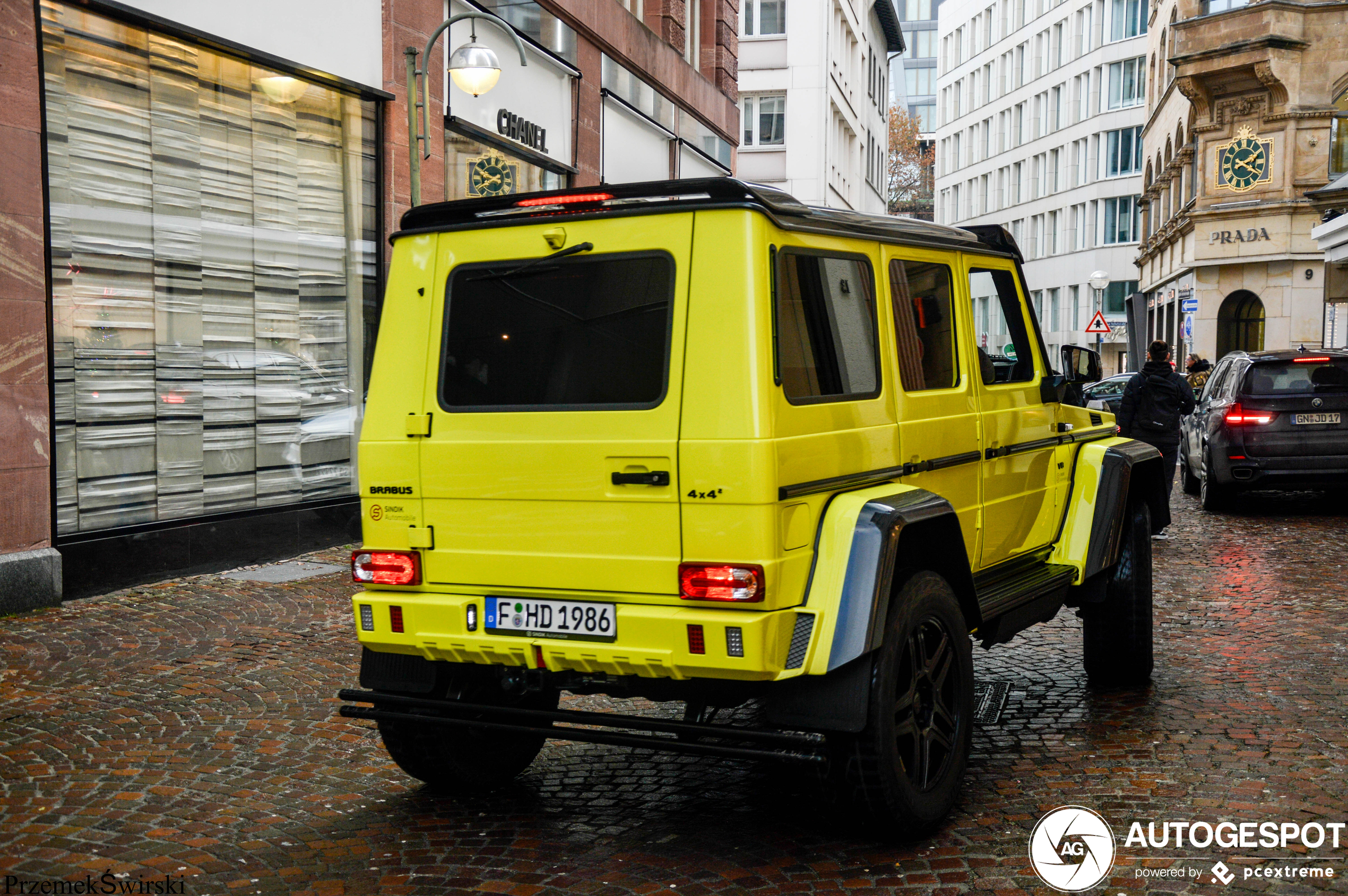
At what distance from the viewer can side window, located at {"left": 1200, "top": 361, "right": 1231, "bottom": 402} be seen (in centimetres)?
1557

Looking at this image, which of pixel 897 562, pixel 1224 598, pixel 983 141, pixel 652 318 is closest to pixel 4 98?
pixel 652 318

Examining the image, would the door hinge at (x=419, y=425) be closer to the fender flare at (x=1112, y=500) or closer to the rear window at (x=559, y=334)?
the rear window at (x=559, y=334)

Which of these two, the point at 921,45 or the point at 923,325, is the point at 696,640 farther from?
the point at 921,45

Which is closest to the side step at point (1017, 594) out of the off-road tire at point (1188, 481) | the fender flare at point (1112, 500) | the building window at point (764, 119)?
the fender flare at point (1112, 500)

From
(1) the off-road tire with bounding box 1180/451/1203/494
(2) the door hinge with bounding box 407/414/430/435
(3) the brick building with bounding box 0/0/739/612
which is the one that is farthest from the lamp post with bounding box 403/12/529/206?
(1) the off-road tire with bounding box 1180/451/1203/494

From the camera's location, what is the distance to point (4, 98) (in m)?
8.62

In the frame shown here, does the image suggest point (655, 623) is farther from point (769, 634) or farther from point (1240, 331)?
point (1240, 331)

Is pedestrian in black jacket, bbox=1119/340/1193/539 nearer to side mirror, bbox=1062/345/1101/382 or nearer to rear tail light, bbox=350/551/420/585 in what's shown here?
side mirror, bbox=1062/345/1101/382

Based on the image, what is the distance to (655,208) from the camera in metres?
4.28

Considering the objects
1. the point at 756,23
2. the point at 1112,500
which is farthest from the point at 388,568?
the point at 756,23

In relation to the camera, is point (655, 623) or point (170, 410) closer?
point (655, 623)

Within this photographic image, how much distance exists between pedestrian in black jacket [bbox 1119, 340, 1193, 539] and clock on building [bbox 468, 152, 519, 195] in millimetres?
6776

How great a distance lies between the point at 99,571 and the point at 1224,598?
7.75m

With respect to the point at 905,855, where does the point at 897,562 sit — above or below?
above
